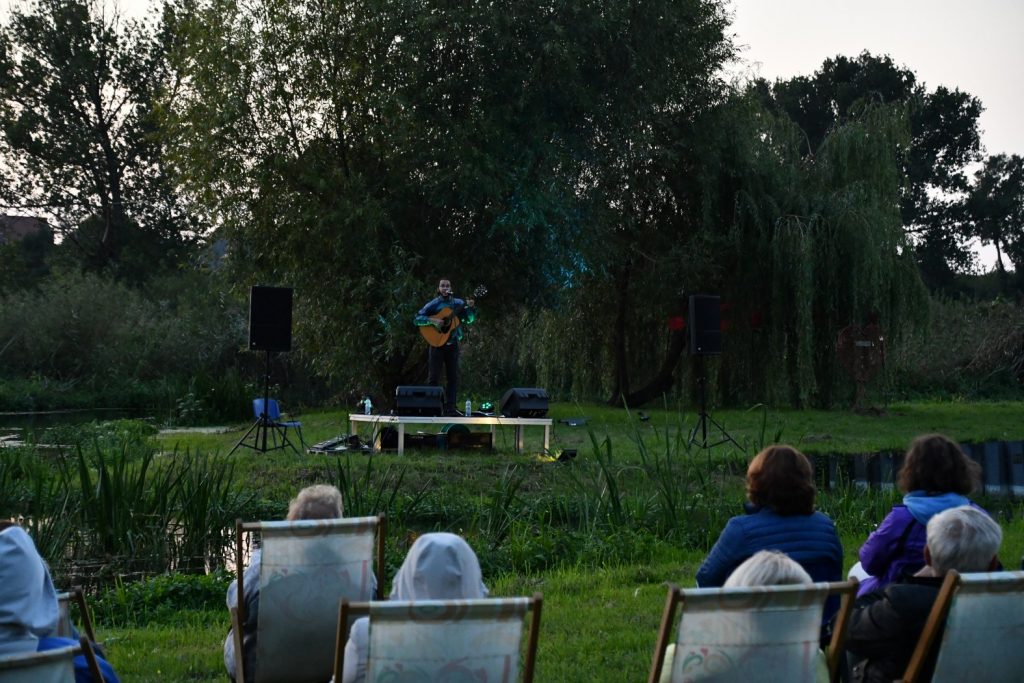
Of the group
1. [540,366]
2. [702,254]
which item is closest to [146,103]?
[540,366]

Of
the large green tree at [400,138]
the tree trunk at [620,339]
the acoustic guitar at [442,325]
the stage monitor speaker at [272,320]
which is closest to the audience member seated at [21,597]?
the stage monitor speaker at [272,320]

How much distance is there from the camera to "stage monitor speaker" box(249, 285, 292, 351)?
13.0 meters

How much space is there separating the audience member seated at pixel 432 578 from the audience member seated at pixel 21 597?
813mm

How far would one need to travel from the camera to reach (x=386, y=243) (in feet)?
60.2

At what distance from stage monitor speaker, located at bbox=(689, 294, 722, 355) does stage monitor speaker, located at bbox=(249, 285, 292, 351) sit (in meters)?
4.52

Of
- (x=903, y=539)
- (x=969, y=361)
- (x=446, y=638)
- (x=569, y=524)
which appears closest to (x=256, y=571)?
(x=446, y=638)

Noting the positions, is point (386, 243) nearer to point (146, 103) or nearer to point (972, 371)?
point (972, 371)

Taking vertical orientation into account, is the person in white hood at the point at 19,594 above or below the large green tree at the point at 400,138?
below

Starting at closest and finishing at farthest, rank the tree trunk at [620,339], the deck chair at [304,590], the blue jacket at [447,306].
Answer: the deck chair at [304,590] → the blue jacket at [447,306] → the tree trunk at [620,339]

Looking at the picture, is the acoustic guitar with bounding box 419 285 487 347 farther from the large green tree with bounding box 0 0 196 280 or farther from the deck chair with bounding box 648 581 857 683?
the large green tree with bounding box 0 0 196 280

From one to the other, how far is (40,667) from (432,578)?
3.09ft

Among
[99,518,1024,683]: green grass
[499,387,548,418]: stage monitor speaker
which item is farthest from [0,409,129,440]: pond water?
[99,518,1024,683]: green grass

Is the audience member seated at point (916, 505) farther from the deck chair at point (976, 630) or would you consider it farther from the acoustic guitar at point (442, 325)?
the acoustic guitar at point (442, 325)

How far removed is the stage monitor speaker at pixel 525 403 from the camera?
1318 cm
